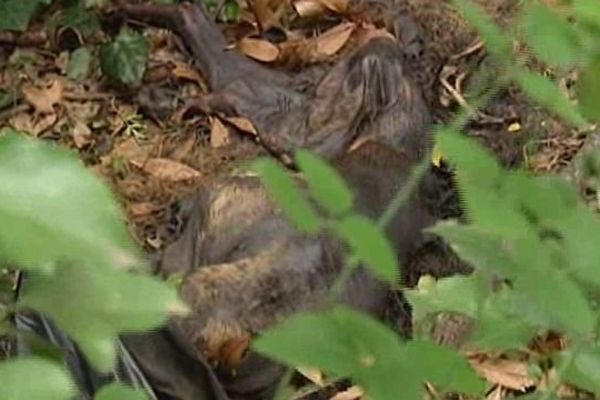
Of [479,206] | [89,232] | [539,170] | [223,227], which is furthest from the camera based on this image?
[539,170]

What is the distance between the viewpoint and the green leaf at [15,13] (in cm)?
423

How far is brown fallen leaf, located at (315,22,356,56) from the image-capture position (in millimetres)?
4582

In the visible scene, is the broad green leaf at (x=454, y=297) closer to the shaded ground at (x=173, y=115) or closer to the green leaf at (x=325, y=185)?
the green leaf at (x=325, y=185)

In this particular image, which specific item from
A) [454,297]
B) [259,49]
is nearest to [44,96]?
[259,49]

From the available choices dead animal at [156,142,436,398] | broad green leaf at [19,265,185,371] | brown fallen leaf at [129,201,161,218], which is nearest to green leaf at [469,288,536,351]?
broad green leaf at [19,265,185,371]

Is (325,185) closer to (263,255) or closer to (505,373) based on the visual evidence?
→ (505,373)

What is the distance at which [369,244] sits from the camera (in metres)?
1.08

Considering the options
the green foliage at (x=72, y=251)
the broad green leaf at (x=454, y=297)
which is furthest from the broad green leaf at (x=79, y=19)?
the green foliage at (x=72, y=251)

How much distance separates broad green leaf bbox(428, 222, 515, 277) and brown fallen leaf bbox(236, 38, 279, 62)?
130 inches

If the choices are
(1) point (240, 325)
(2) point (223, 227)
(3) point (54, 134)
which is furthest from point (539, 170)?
(3) point (54, 134)

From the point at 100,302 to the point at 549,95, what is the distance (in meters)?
0.63

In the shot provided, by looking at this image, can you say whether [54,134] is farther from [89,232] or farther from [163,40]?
[89,232]

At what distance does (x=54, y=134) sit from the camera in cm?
426

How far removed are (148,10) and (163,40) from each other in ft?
0.38
